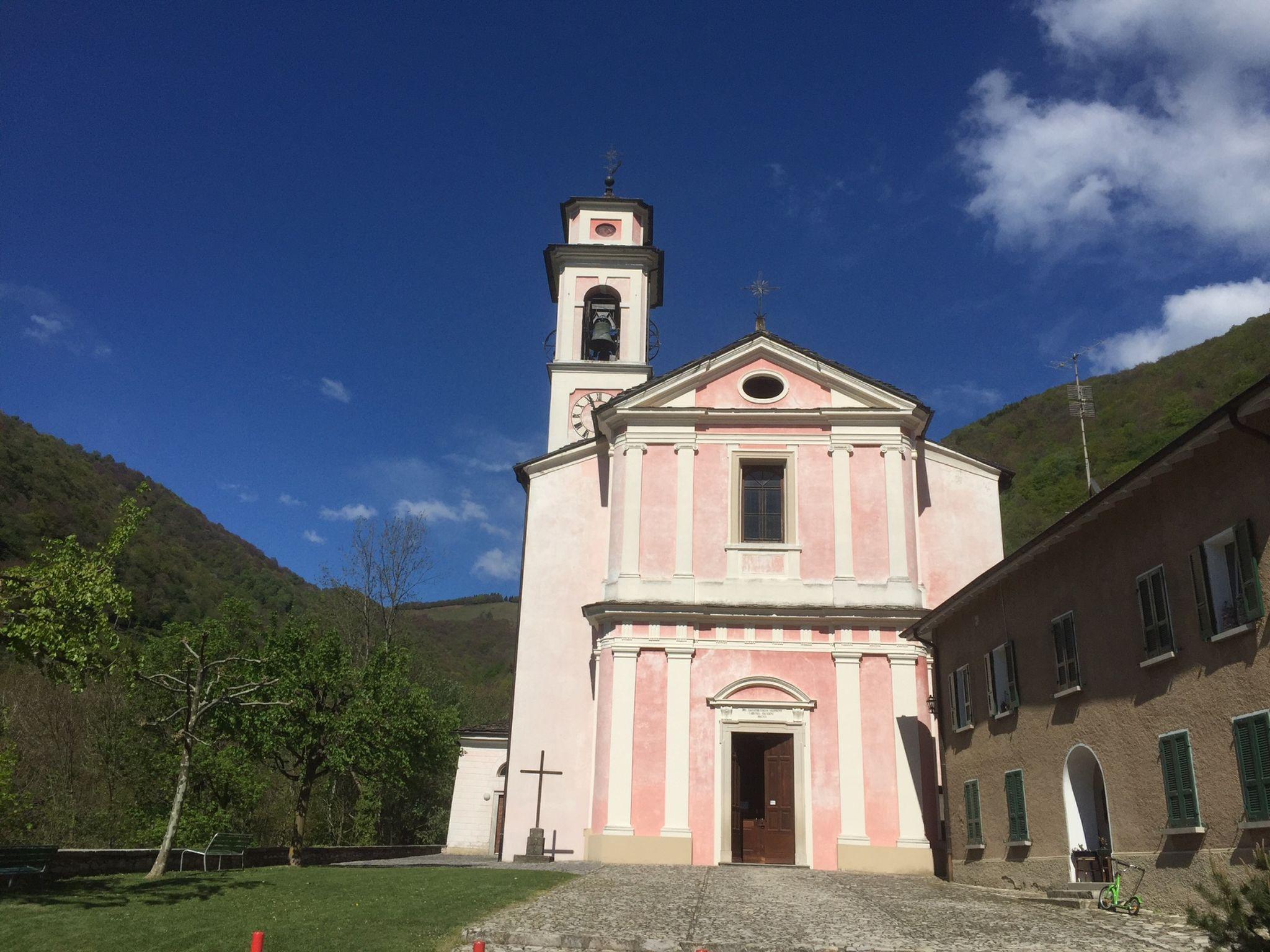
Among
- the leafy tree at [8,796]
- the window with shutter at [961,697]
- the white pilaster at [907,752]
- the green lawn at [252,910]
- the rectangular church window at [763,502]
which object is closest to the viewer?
the green lawn at [252,910]

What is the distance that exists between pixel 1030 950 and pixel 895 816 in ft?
35.2

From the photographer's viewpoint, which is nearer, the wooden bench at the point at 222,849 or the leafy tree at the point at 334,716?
the wooden bench at the point at 222,849

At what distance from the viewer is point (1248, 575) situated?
9406mm

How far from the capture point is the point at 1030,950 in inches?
348

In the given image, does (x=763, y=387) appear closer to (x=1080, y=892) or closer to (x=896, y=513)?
(x=896, y=513)

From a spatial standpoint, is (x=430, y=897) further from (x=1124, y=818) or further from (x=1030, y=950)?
(x=1124, y=818)

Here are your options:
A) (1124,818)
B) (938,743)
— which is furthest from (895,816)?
(1124,818)

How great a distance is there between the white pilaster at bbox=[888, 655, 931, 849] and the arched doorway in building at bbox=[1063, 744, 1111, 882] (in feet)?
20.4

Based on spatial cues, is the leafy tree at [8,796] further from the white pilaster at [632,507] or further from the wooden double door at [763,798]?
the wooden double door at [763,798]

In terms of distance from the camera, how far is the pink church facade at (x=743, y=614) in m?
19.5

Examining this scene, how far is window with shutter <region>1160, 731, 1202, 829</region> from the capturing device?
395 inches

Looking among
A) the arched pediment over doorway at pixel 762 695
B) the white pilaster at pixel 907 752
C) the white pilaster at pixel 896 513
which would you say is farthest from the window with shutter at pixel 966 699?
the white pilaster at pixel 896 513

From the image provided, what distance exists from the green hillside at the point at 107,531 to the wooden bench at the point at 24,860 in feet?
81.9

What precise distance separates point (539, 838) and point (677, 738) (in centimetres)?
389
